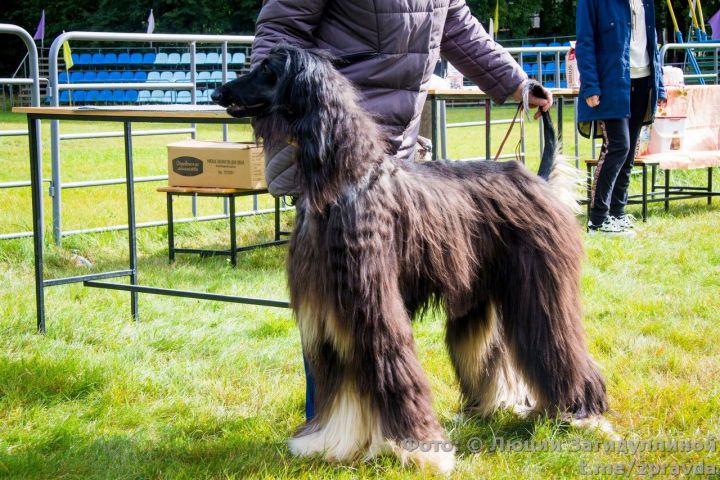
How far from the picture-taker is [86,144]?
1347cm

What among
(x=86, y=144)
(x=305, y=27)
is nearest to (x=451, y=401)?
(x=305, y=27)

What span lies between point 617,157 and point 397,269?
4332 millimetres

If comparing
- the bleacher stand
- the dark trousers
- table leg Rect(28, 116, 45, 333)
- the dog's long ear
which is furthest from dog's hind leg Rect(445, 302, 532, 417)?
the bleacher stand

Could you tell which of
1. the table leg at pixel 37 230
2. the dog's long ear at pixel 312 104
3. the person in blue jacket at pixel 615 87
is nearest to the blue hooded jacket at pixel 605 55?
the person in blue jacket at pixel 615 87

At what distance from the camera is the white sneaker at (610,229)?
21.3 feet

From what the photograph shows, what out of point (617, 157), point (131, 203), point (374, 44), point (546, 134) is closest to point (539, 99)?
point (546, 134)

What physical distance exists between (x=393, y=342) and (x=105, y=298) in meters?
2.83

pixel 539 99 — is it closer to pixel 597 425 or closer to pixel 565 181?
pixel 565 181

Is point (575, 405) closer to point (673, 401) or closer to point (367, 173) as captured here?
point (673, 401)

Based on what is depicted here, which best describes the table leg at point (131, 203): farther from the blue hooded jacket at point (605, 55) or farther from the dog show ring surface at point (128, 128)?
the blue hooded jacket at point (605, 55)

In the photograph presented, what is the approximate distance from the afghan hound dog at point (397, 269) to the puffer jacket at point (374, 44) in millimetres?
156

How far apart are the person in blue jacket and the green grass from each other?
0.58 metres

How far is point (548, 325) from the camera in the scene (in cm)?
280

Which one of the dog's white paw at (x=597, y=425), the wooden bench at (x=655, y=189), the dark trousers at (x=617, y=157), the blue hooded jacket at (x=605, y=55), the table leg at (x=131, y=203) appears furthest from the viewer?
the wooden bench at (x=655, y=189)
